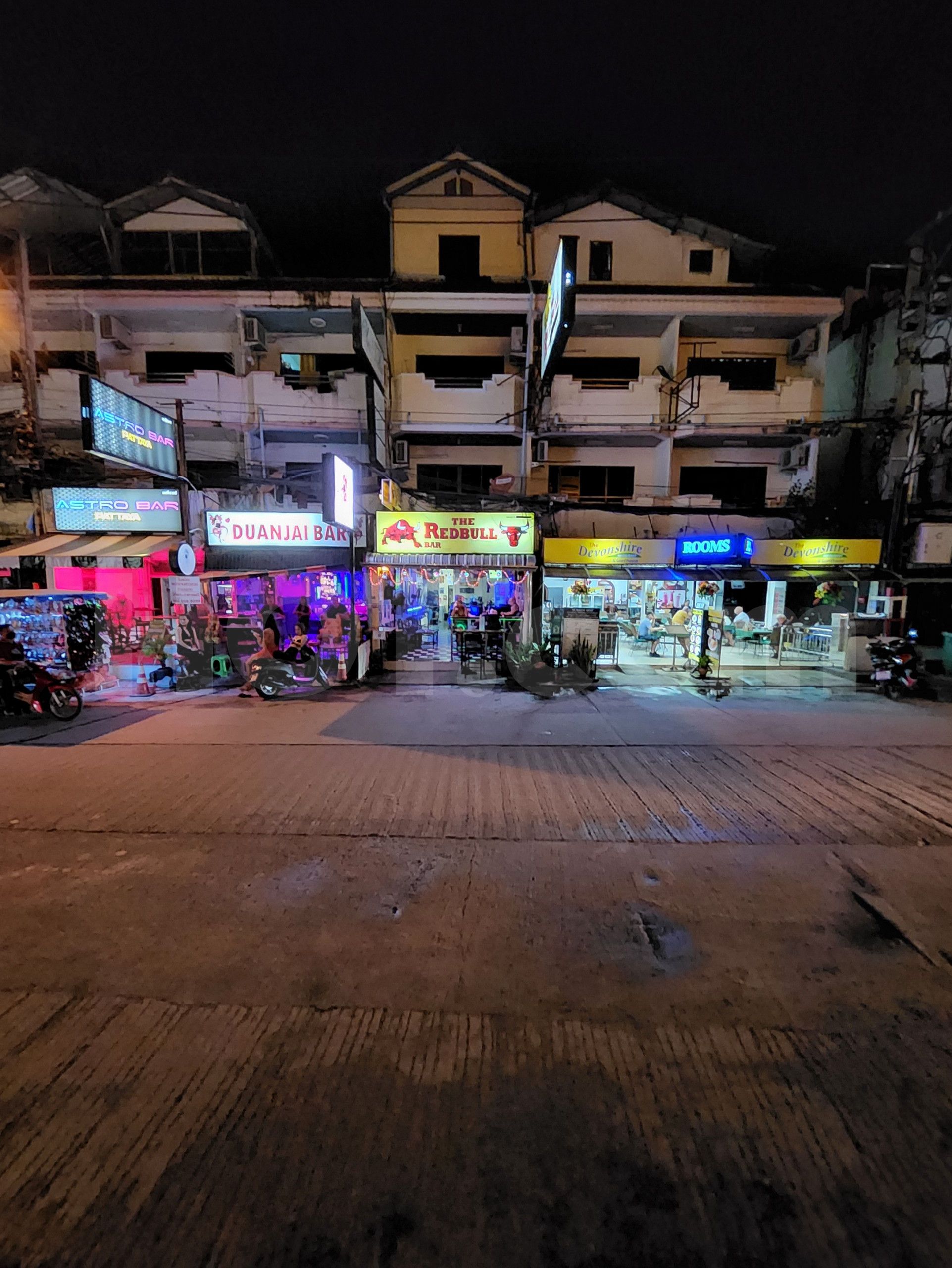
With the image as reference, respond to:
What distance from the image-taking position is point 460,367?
17688 mm

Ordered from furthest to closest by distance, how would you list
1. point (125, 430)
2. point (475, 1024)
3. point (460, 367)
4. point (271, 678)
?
1. point (460, 367)
2. point (271, 678)
3. point (125, 430)
4. point (475, 1024)

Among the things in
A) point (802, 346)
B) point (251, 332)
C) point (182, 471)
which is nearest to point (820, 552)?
point (802, 346)

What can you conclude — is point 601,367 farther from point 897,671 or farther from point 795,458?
point 897,671

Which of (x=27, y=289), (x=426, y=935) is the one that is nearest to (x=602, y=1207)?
(x=426, y=935)

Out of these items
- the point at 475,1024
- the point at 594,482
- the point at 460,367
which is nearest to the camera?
the point at 475,1024

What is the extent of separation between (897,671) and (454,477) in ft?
44.1

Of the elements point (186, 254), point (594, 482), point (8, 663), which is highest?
point (186, 254)

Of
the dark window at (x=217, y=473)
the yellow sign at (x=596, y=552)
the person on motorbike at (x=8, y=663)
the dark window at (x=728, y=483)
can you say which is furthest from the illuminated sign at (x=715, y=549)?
the person on motorbike at (x=8, y=663)

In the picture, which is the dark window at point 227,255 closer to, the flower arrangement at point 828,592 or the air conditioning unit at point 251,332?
the air conditioning unit at point 251,332

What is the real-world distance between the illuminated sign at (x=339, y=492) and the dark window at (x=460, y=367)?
23.4 ft

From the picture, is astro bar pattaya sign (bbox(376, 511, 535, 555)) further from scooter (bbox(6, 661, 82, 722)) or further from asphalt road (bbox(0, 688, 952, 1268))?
asphalt road (bbox(0, 688, 952, 1268))

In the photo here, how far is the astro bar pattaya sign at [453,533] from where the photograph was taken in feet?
Result: 44.2

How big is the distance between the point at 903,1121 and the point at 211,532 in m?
14.5

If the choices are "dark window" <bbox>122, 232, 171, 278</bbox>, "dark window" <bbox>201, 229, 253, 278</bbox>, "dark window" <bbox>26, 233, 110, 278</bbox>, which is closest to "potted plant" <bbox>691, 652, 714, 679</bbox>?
"dark window" <bbox>201, 229, 253, 278</bbox>
